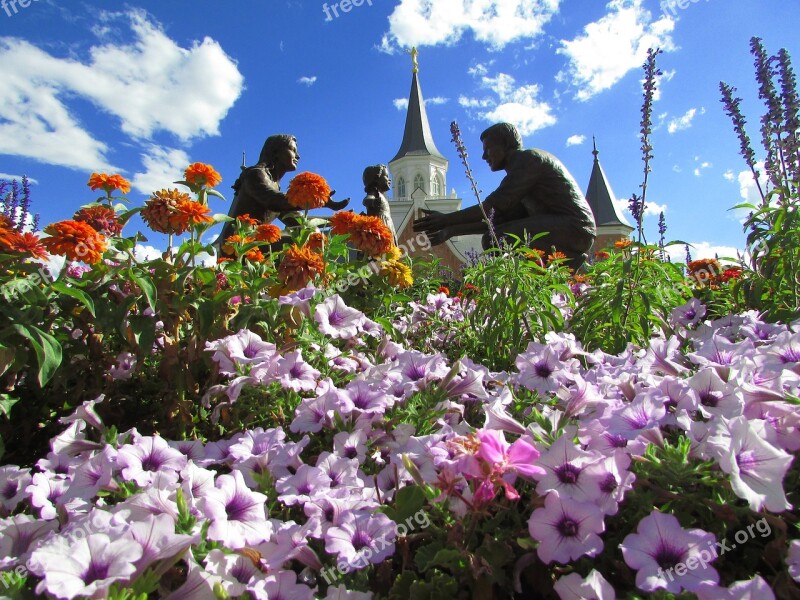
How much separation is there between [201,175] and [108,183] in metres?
0.46

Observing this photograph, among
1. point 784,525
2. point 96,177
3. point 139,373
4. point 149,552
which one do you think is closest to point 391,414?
point 149,552

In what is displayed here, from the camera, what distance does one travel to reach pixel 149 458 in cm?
107

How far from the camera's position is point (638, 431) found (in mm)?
882

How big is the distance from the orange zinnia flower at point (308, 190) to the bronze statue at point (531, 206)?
3657 mm

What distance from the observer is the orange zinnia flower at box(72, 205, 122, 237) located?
2090 millimetres

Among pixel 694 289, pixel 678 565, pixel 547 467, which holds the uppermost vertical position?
pixel 694 289

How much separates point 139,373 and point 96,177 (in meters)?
1.01

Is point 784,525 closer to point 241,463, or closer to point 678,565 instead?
point 678,565

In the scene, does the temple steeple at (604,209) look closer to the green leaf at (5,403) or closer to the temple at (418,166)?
the temple at (418,166)

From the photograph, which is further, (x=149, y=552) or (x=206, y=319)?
(x=206, y=319)

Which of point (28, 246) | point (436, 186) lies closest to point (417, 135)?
point (436, 186)

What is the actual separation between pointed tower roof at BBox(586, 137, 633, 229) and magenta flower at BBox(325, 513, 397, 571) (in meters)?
29.8

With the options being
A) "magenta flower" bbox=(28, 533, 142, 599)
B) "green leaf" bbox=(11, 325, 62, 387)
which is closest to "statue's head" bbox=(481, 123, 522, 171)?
"green leaf" bbox=(11, 325, 62, 387)

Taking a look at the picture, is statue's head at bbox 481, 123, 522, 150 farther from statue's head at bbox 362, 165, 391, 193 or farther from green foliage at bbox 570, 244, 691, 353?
green foliage at bbox 570, 244, 691, 353
